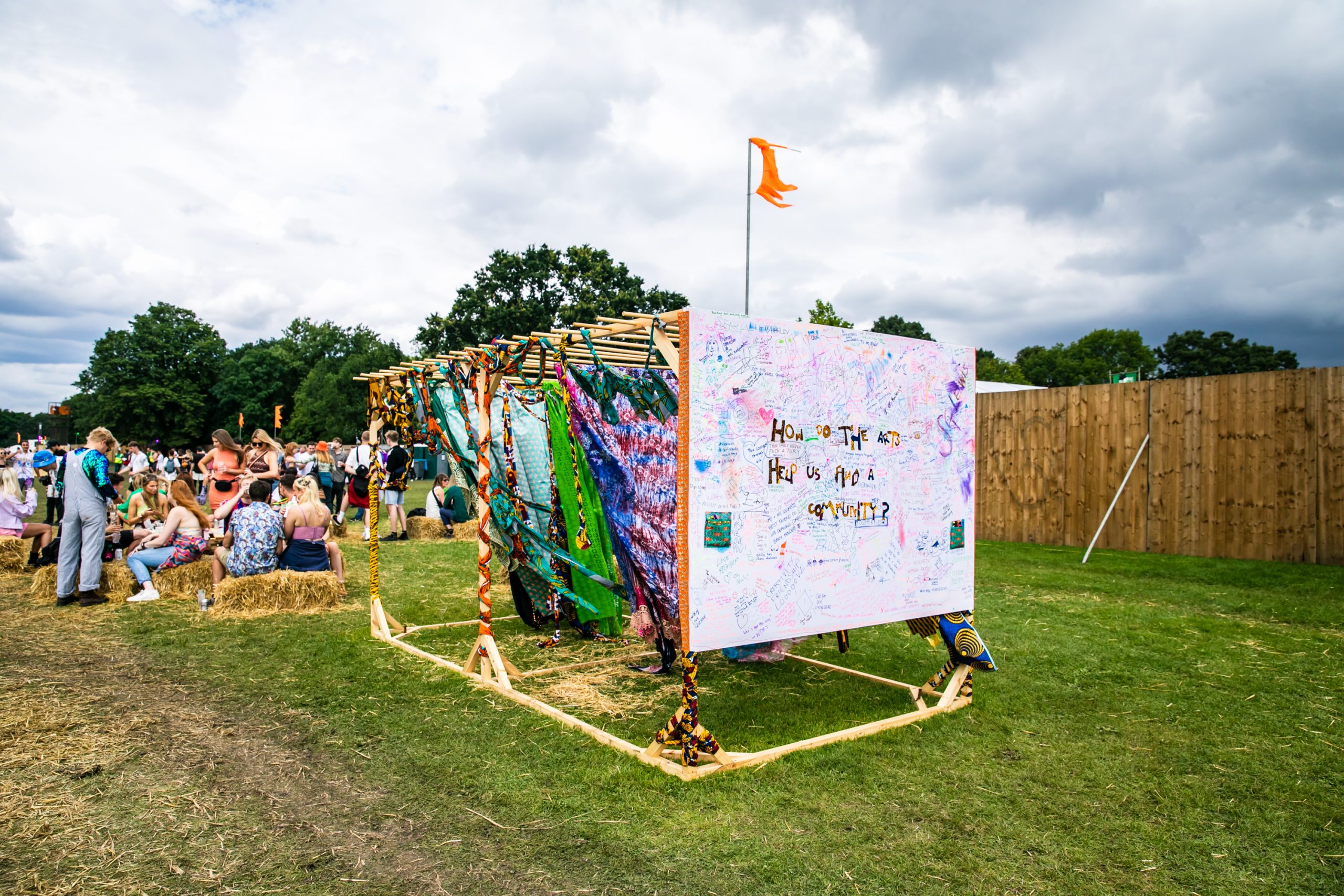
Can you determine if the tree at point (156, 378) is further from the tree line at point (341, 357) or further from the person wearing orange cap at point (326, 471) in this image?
the person wearing orange cap at point (326, 471)

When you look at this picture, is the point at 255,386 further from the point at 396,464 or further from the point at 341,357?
the point at 396,464

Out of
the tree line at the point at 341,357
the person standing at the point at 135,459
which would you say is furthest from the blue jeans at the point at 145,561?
the tree line at the point at 341,357

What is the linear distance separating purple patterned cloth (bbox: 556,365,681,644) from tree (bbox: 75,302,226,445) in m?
50.5

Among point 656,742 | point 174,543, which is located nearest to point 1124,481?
point 656,742

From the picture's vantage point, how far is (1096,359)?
197 feet

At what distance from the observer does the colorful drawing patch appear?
3.70 metres

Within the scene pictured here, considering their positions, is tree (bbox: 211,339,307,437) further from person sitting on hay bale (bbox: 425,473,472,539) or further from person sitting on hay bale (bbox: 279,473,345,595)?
person sitting on hay bale (bbox: 279,473,345,595)

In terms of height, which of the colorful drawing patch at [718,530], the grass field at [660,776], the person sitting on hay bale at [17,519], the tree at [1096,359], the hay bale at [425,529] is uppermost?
the tree at [1096,359]

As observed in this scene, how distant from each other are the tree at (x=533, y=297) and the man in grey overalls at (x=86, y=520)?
91.4 feet

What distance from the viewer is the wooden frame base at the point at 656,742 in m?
3.79

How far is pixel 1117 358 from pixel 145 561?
6599 centimetres

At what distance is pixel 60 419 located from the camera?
21.6 metres

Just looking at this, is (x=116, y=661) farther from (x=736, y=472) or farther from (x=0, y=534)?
(x=0, y=534)

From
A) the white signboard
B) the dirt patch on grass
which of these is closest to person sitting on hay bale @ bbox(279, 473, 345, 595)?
the dirt patch on grass
